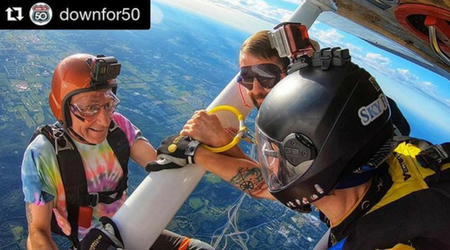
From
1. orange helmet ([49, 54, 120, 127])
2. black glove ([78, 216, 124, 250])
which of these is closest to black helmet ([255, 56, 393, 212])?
black glove ([78, 216, 124, 250])

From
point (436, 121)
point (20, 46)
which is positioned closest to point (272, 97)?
point (20, 46)

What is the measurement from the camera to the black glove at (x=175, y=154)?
115cm

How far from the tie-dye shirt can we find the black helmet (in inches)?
45.0

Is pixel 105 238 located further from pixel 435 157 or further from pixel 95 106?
pixel 435 157

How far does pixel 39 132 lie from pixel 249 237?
53.8 feet

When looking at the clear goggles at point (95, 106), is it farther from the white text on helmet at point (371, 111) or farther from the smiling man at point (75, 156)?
the white text on helmet at point (371, 111)

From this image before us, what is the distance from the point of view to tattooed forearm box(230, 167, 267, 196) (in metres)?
1.36

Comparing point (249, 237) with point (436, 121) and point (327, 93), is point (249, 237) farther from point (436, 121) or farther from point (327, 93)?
point (436, 121)

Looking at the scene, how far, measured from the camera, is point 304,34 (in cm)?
136

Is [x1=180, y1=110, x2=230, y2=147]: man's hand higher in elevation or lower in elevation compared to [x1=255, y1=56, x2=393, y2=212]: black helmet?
lower

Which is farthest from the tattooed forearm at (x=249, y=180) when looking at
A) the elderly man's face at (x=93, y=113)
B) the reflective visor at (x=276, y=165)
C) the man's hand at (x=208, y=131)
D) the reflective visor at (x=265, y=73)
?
the elderly man's face at (x=93, y=113)

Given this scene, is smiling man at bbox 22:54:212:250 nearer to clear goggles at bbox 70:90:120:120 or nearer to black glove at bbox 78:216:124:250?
clear goggles at bbox 70:90:120:120

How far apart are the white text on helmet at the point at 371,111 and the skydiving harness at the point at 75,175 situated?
137cm

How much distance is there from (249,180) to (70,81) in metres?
1.01
